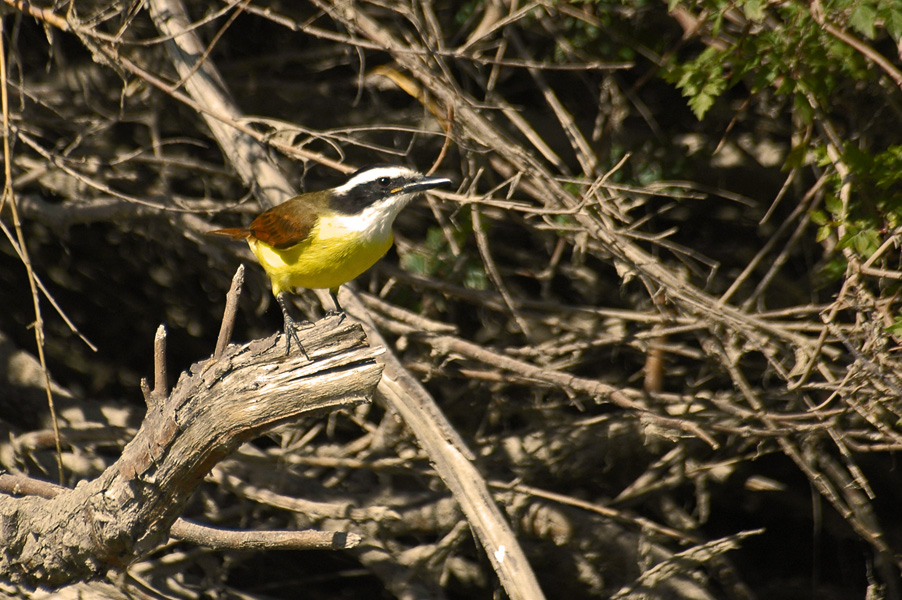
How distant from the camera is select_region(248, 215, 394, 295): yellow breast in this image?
13.1 feet

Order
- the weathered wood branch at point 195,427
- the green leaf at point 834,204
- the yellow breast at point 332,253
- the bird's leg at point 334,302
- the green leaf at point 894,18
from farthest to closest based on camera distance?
the bird's leg at point 334,302
the yellow breast at point 332,253
the green leaf at point 834,204
the green leaf at point 894,18
the weathered wood branch at point 195,427

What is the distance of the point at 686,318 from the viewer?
432 cm

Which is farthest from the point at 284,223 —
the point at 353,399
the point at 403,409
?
the point at 353,399

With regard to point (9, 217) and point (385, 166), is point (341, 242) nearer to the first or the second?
point (385, 166)

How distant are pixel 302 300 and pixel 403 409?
187 centimetres

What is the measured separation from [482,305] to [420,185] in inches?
44.7

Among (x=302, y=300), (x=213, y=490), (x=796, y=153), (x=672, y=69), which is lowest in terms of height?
(x=213, y=490)

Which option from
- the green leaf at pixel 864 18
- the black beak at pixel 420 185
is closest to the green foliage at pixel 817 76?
the green leaf at pixel 864 18

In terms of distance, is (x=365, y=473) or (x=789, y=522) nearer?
(x=365, y=473)

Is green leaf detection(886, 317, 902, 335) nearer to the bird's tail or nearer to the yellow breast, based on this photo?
the yellow breast

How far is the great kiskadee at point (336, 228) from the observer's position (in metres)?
4.03

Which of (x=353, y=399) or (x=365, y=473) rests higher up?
(x=353, y=399)

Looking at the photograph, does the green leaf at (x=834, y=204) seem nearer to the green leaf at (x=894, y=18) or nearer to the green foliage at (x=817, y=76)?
the green foliage at (x=817, y=76)

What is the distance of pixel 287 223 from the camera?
420cm
